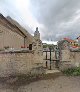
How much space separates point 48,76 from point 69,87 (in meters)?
2.20

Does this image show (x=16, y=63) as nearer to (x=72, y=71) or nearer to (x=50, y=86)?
(x=50, y=86)

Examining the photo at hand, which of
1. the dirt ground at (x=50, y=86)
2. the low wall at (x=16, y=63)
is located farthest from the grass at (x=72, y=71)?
the low wall at (x=16, y=63)

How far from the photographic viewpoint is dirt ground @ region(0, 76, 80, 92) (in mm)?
9414

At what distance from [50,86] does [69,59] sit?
3462 millimetres

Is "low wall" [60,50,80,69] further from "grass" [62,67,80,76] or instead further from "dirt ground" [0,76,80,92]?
"dirt ground" [0,76,80,92]

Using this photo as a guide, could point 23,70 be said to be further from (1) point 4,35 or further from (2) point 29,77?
(1) point 4,35

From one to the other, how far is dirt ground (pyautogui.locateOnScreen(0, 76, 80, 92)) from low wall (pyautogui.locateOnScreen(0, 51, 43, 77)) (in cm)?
119

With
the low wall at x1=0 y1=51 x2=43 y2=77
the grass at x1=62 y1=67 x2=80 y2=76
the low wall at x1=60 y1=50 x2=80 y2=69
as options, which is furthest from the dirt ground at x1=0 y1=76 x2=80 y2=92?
the low wall at x1=60 y1=50 x2=80 y2=69

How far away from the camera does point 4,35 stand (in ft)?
60.8

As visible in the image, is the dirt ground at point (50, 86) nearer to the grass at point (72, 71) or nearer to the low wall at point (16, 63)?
the grass at point (72, 71)

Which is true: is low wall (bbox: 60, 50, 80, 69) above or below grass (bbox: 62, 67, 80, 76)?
above

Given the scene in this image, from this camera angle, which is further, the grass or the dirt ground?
the grass

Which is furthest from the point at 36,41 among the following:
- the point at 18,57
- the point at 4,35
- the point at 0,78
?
the point at 4,35

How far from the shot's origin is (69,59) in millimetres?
12781
